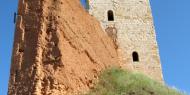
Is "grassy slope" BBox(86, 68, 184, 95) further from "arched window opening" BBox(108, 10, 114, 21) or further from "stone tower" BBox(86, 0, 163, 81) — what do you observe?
"arched window opening" BBox(108, 10, 114, 21)

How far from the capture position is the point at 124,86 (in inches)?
496

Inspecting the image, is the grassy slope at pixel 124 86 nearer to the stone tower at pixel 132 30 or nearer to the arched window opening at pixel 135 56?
the stone tower at pixel 132 30

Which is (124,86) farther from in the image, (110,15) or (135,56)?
(110,15)

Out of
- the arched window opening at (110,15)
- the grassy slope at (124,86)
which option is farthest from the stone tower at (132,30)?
the grassy slope at (124,86)

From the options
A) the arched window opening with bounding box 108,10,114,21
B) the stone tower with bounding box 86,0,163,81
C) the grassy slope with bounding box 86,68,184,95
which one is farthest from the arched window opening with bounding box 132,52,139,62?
the grassy slope with bounding box 86,68,184,95

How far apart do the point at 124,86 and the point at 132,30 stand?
8.02 meters

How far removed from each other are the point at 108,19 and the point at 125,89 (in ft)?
28.1

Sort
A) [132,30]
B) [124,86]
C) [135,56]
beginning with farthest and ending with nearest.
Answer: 1. [132,30]
2. [135,56]
3. [124,86]

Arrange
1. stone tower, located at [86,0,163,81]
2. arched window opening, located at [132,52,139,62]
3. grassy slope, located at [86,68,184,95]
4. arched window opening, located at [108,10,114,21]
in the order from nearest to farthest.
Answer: grassy slope, located at [86,68,184,95], stone tower, located at [86,0,163,81], arched window opening, located at [132,52,139,62], arched window opening, located at [108,10,114,21]

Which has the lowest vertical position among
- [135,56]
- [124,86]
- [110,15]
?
[124,86]

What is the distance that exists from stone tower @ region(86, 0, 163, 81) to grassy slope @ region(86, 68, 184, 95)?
16.4ft

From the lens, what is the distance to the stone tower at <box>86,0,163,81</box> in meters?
19.3

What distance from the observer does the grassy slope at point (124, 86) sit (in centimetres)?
1192

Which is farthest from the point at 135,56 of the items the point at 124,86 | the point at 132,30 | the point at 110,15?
the point at 124,86
